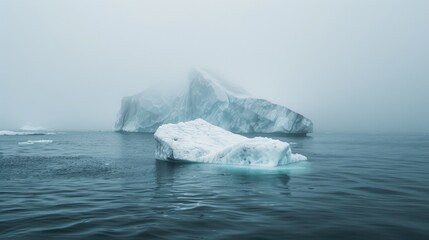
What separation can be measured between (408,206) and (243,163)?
10437 millimetres

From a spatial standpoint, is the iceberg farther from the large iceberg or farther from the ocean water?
the large iceberg

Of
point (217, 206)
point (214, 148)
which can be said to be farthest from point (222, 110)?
point (217, 206)

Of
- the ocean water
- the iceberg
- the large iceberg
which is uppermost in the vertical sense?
the large iceberg

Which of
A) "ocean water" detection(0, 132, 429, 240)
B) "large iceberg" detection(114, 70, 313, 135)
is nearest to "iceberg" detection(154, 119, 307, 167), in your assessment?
"ocean water" detection(0, 132, 429, 240)

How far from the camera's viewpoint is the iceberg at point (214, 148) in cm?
1738

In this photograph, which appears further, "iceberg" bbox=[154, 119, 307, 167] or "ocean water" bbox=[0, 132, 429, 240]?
"iceberg" bbox=[154, 119, 307, 167]

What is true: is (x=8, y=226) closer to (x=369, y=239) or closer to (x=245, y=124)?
(x=369, y=239)

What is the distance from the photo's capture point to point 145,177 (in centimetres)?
1398

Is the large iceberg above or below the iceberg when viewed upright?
above

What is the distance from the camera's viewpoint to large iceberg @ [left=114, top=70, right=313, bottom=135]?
64000mm

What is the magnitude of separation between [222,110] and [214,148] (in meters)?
44.5

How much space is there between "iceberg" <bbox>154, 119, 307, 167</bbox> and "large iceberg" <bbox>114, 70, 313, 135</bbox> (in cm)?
4072

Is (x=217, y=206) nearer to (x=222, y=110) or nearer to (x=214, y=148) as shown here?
(x=214, y=148)

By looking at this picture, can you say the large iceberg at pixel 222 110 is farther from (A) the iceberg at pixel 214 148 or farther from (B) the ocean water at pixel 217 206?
(B) the ocean water at pixel 217 206
